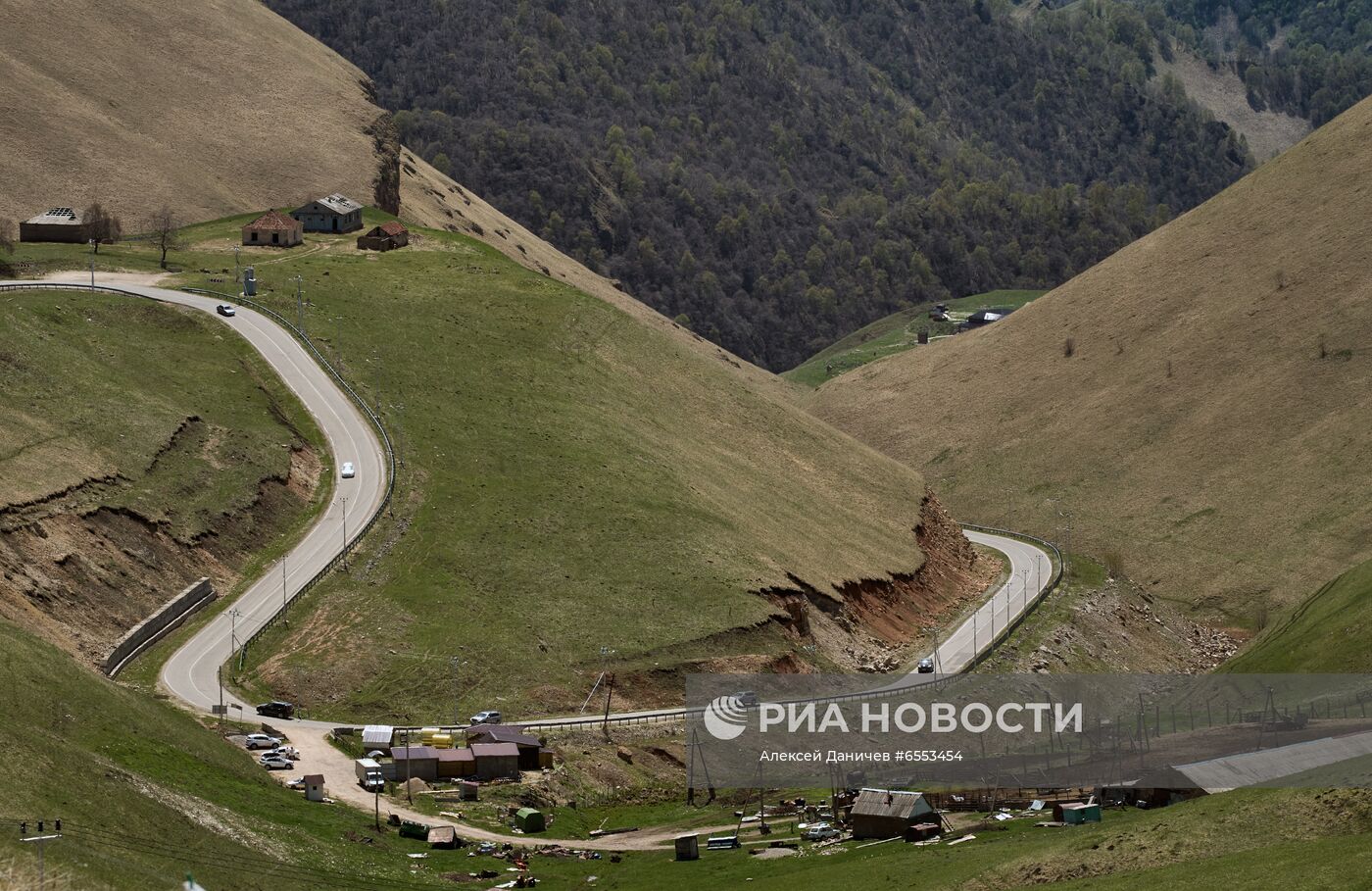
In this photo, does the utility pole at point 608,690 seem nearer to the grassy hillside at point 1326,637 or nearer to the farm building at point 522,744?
the farm building at point 522,744

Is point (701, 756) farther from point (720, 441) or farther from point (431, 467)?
point (720, 441)

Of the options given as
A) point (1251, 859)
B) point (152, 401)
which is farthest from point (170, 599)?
point (1251, 859)

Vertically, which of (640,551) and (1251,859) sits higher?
(640,551)

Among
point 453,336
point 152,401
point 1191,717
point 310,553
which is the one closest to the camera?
point 1191,717

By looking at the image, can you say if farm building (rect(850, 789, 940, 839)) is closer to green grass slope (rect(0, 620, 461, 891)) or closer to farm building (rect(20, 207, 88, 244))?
green grass slope (rect(0, 620, 461, 891))

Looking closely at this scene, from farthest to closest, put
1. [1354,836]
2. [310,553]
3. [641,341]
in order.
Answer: [641,341] < [310,553] < [1354,836]

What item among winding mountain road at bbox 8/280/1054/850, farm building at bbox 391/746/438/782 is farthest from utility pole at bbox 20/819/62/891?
farm building at bbox 391/746/438/782

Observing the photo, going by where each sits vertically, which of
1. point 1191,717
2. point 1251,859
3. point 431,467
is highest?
point 431,467
